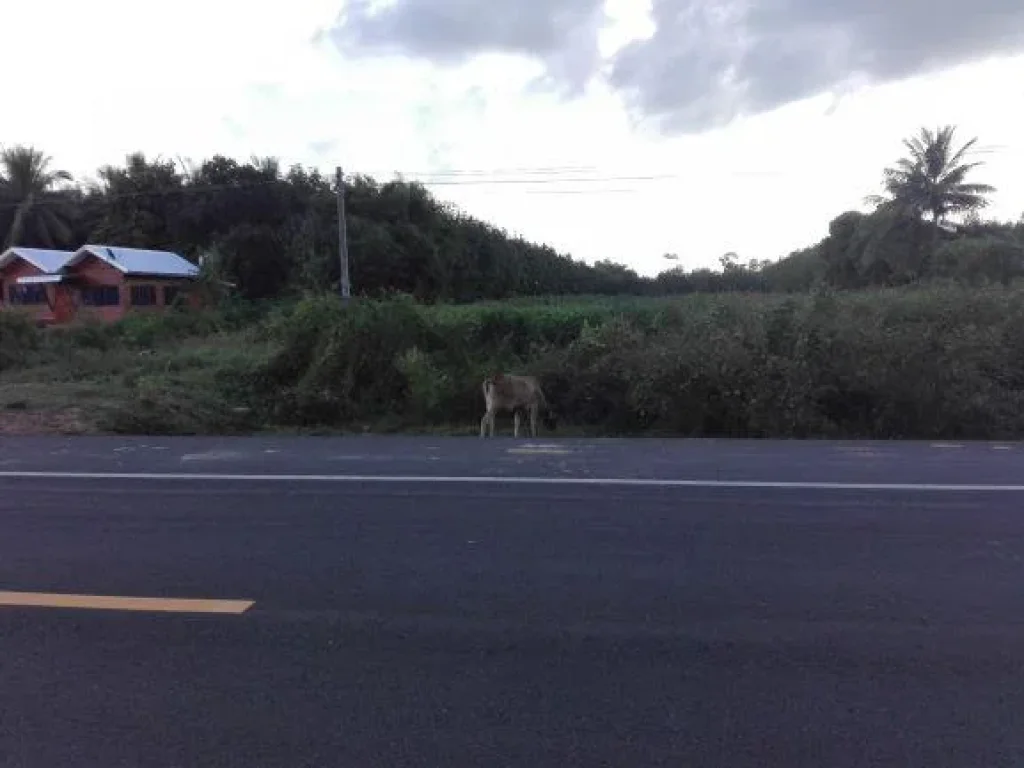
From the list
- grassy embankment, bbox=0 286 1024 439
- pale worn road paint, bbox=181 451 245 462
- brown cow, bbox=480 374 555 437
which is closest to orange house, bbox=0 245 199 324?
grassy embankment, bbox=0 286 1024 439

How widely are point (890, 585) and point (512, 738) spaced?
295 centimetres

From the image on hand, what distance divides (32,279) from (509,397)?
36944 mm

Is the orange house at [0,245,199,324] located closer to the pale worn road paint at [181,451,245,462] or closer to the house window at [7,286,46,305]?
the house window at [7,286,46,305]

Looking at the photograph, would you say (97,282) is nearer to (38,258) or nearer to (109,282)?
(109,282)

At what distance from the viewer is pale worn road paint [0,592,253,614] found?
17.2 feet

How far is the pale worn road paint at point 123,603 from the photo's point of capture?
17.2 feet

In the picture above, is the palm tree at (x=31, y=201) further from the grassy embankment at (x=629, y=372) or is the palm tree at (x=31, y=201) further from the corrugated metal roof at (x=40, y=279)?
the grassy embankment at (x=629, y=372)

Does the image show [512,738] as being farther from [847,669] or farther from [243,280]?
[243,280]

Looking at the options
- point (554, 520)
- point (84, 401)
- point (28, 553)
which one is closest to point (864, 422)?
point (554, 520)

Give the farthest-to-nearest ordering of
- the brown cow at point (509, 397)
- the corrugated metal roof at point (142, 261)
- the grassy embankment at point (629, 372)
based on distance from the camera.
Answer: the corrugated metal roof at point (142, 261)
the brown cow at point (509, 397)
the grassy embankment at point (629, 372)

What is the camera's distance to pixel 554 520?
730 cm

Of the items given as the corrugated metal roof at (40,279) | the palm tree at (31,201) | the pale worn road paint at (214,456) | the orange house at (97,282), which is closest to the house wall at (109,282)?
the orange house at (97,282)

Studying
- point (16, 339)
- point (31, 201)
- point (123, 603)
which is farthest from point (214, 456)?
point (31, 201)

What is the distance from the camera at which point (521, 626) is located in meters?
4.88
